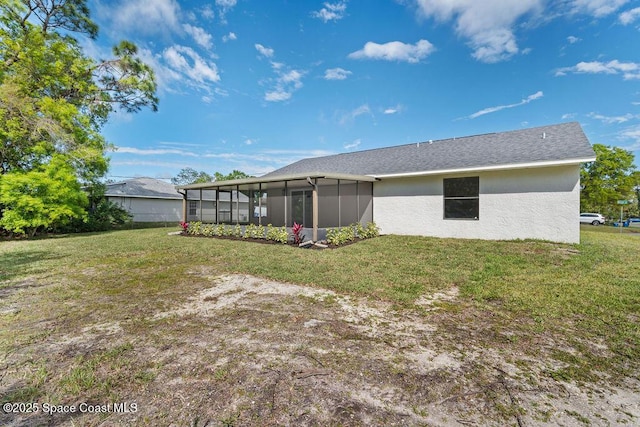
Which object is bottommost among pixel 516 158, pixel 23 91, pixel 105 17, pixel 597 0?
pixel 516 158

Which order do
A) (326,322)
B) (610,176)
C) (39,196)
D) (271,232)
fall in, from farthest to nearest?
(610,176) → (39,196) → (271,232) → (326,322)

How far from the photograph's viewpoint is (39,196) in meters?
12.9

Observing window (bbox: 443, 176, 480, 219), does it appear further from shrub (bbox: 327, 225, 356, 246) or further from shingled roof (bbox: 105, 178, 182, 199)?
shingled roof (bbox: 105, 178, 182, 199)

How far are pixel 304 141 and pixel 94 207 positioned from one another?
52.8 ft

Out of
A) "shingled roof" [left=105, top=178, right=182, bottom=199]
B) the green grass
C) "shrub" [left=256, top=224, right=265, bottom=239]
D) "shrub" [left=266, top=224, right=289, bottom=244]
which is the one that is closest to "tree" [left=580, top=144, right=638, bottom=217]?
the green grass

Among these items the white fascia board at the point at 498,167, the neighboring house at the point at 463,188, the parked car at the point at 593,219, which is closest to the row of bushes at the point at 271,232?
the neighboring house at the point at 463,188

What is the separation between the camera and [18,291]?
4.89m

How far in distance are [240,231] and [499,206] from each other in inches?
403

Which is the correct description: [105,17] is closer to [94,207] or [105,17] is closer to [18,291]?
[94,207]

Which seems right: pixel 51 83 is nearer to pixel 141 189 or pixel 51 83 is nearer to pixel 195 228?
pixel 141 189

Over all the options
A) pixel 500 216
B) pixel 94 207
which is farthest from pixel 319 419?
pixel 94 207

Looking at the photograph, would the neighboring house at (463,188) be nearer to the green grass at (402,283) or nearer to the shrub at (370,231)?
the shrub at (370,231)

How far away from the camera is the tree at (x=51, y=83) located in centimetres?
1315

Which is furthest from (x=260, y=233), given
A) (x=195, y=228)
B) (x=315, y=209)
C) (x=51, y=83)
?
(x=51, y=83)
